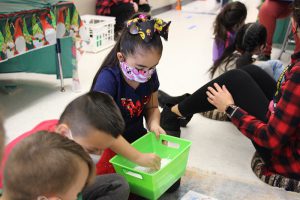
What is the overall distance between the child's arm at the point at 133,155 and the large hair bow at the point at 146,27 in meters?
0.35

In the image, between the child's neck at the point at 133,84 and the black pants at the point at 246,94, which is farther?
the black pants at the point at 246,94

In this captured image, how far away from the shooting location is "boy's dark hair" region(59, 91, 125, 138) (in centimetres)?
89

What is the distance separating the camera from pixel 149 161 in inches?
42.8

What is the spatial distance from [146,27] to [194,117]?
0.93m

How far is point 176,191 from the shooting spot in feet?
4.27

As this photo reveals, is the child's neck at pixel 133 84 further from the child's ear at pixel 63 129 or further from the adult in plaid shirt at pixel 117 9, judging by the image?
the adult in plaid shirt at pixel 117 9

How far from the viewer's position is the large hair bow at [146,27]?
1.10 metres

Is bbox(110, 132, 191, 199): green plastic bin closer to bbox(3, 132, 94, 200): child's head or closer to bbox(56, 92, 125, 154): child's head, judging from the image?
bbox(56, 92, 125, 154): child's head

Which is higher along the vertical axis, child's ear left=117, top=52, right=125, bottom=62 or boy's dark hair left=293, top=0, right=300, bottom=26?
boy's dark hair left=293, top=0, right=300, bottom=26

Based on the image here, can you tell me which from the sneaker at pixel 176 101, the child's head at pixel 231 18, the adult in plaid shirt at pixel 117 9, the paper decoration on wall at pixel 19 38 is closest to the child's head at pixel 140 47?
the sneaker at pixel 176 101

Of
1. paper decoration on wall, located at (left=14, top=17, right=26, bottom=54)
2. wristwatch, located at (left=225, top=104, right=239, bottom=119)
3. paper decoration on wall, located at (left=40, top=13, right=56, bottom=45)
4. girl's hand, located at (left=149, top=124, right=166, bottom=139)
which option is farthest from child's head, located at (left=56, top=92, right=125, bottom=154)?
paper decoration on wall, located at (left=40, top=13, right=56, bottom=45)

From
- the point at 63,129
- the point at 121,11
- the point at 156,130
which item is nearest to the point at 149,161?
the point at 156,130

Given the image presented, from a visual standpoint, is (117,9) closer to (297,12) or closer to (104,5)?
(104,5)

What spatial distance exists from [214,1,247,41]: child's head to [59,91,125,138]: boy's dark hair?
5.34 feet
